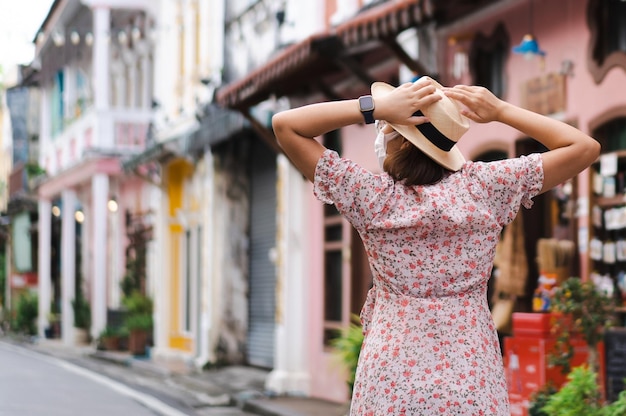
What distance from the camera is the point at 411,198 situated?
10.4ft

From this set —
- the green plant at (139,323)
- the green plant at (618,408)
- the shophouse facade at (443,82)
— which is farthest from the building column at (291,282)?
the green plant at (618,408)

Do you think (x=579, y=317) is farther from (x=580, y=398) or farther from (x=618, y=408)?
(x=618, y=408)

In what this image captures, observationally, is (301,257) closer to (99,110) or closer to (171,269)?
(171,269)

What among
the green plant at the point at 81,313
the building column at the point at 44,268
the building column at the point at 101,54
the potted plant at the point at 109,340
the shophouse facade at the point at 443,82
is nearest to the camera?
the shophouse facade at the point at 443,82

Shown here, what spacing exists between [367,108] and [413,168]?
20 cm

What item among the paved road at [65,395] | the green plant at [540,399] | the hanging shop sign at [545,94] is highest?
the hanging shop sign at [545,94]

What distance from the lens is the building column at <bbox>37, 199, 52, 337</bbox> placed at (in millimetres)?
30859

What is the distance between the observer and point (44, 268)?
31922 mm

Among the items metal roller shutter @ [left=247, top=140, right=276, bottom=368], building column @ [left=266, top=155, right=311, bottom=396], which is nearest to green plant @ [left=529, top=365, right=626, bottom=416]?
building column @ [left=266, top=155, right=311, bottom=396]

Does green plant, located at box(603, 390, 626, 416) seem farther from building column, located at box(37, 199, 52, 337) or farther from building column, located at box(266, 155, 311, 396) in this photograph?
building column, located at box(37, 199, 52, 337)

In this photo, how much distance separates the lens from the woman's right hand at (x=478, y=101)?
323 cm

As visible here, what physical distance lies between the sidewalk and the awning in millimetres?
3376

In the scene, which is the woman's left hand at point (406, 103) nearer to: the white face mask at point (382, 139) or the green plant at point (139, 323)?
the white face mask at point (382, 139)

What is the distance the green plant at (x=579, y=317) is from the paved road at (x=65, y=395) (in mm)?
4653
